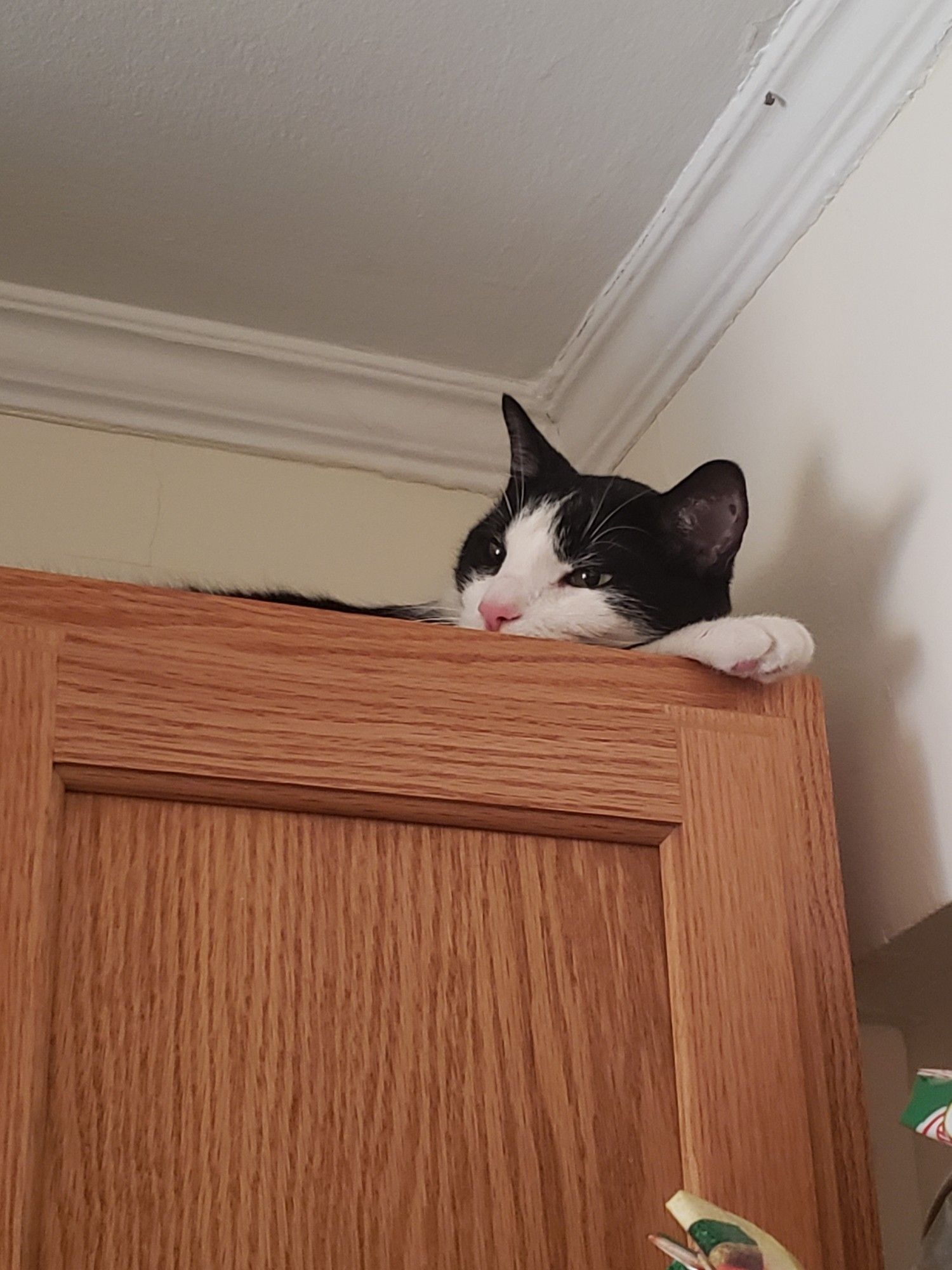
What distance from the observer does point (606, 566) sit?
0.97 m

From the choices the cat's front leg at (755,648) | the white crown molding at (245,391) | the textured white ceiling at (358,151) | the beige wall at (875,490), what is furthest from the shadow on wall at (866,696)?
the white crown molding at (245,391)

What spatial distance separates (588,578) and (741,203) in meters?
0.35

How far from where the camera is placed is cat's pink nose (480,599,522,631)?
92cm

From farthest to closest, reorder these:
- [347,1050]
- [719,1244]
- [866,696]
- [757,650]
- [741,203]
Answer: [741,203]
[866,696]
[757,650]
[347,1050]
[719,1244]

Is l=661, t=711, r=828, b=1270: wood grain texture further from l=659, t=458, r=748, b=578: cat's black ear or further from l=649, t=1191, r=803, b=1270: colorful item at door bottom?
l=659, t=458, r=748, b=578: cat's black ear

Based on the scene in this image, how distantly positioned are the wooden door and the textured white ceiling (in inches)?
19.6

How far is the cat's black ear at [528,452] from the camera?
110cm

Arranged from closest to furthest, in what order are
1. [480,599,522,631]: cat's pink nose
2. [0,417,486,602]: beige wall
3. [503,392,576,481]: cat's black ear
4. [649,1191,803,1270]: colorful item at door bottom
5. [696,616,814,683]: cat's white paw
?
[649,1191,803,1270]: colorful item at door bottom < [696,616,814,683]: cat's white paw < [480,599,522,631]: cat's pink nose < [503,392,576,481]: cat's black ear < [0,417,486,602]: beige wall

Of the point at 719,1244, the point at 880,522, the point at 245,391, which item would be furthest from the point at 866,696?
the point at 245,391

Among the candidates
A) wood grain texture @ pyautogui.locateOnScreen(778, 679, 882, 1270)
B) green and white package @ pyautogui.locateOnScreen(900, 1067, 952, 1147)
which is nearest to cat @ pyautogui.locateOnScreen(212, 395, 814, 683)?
wood grain texture @ pyautogui.locateOnScreen(778, 679, 882, 1270)

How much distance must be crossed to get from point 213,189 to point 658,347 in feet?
1.37

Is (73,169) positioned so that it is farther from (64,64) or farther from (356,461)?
(356,461)

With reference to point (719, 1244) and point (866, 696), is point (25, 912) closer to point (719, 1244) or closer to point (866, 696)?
point (719, 1244)

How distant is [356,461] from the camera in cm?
133
